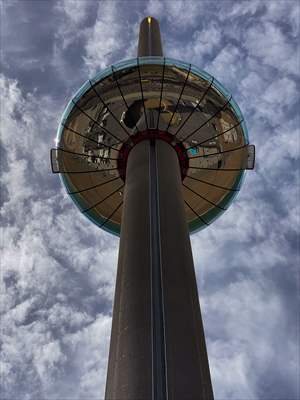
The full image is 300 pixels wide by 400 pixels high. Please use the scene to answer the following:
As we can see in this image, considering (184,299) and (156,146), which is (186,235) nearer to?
(184,299)

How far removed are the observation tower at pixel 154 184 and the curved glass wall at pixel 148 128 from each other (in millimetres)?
43

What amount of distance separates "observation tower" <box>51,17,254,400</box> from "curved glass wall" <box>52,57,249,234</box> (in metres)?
0.04

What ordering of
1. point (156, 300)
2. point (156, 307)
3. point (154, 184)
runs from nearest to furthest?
point (156, 307) → point (156, 300) → point (154, 184)

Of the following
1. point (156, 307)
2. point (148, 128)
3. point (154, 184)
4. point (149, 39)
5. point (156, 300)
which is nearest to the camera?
point (156, 307)

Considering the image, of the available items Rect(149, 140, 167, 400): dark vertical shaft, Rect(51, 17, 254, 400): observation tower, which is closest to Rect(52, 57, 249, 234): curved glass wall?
Rect(51, 17, 254, 400): observation tower

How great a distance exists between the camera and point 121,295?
998 centimetres

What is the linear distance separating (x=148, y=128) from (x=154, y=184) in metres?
3.67

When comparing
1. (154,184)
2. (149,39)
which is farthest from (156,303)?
(149,39)

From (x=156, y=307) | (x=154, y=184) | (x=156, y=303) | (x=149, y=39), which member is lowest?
(x=156, y=307)

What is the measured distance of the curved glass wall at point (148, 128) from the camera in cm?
1638

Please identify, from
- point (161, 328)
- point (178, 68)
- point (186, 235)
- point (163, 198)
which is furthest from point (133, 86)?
point (161, 328)

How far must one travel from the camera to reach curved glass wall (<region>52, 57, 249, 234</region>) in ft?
53.7

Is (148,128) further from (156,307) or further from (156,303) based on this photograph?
(156,307)

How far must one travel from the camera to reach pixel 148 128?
15656 mm
